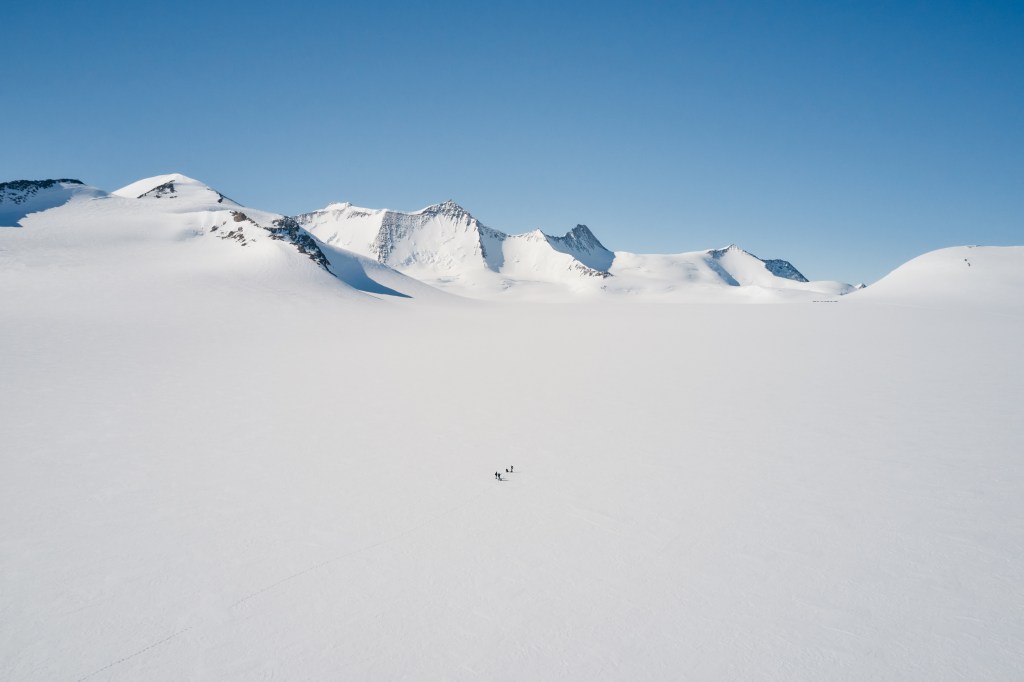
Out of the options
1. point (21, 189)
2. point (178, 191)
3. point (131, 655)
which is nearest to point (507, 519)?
point (131, 655)

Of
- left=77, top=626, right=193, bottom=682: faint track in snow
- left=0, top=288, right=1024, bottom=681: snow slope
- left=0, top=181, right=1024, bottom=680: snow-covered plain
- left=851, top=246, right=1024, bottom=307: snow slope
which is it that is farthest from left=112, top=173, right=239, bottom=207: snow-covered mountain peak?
left=851, top=246, right=1024, bottom=307: snow slope

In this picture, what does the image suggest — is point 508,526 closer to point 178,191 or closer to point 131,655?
point 131,655

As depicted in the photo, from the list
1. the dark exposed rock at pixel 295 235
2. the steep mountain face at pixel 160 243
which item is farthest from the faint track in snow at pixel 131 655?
the dark exposed rock at pixel 295 235

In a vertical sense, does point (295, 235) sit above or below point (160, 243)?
above

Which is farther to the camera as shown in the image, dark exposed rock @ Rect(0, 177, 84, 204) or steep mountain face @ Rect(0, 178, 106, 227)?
dark exposed rock @ Rect(0, 177, 84, 204)

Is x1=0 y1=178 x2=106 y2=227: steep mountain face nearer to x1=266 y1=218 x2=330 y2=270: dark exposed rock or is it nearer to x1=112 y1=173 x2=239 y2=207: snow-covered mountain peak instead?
x1=112 y1=173 x2=239 y2=207: snow-covered mountain peak

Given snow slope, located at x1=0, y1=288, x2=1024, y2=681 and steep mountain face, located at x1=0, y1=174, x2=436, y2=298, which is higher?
steep mountain face, located at x1=0, y1=174, x2=436, y2=298
